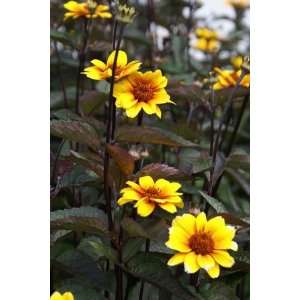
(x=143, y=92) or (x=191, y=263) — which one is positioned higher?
(x=143, y=92)

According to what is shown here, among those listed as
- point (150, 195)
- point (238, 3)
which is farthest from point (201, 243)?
point (238, 3)

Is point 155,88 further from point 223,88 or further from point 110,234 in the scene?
point 223,88

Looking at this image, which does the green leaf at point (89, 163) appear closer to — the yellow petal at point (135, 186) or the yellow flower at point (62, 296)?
the yellow petal at point (135, 186)

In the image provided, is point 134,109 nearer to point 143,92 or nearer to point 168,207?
point 143,92

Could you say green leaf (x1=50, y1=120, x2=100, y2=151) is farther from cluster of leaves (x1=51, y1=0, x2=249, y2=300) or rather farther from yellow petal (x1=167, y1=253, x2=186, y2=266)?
yellow petal (x1=167, y1=253, x2=186, y2=266)

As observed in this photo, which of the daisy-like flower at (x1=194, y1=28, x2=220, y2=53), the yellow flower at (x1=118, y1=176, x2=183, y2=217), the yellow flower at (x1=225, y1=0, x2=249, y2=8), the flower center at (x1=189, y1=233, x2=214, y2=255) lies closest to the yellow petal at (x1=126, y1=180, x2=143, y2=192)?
the yellow flower at (x1=118, y1=176, x2=183, y2=217)

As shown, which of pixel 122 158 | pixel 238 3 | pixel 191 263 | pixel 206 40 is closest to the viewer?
pixel 191 263

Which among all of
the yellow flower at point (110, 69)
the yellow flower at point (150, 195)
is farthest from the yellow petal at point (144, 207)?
the yellow flower at point (110, 69)
